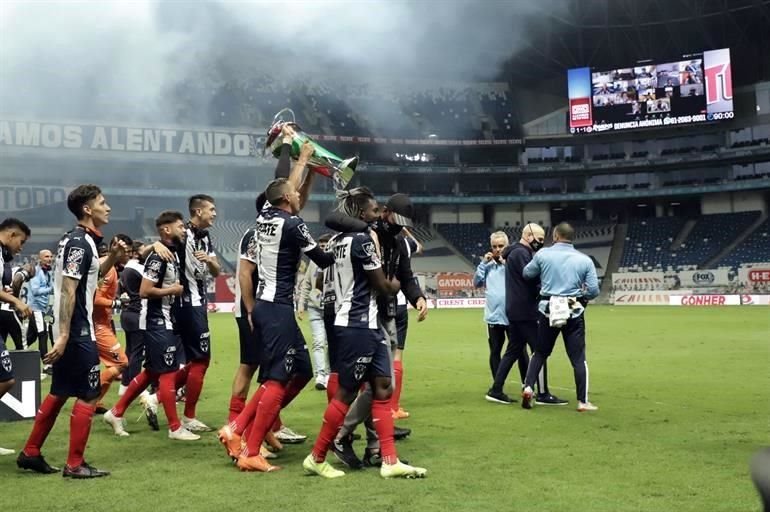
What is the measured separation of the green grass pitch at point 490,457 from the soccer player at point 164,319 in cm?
24

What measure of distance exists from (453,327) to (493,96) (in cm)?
4580

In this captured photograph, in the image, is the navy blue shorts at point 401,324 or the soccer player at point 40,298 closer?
the navy blue shorts at point 401,324

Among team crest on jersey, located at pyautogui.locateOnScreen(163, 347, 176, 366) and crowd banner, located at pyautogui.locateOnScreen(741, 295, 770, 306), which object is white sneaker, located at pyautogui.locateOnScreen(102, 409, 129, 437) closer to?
team crest on jersey, located at pyautogui.locateOnScreen(163, 347, 176, 366)

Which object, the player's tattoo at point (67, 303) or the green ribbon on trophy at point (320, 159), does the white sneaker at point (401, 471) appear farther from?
the player's tattoo at point (67, 303)

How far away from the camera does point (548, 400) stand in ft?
30.2

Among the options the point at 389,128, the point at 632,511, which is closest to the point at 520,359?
the point at 632,511

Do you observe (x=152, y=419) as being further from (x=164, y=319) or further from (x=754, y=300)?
(x=754, y=300)

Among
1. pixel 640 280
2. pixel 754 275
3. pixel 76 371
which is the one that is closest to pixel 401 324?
pixel 76 371

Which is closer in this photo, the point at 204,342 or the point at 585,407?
the point at 204,342

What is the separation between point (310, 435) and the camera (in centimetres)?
753

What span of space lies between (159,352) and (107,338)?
199 centimetres

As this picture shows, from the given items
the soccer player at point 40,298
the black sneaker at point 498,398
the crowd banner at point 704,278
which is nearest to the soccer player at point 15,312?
the soccer player at point 40,298

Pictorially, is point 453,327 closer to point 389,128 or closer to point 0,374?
point 0,374

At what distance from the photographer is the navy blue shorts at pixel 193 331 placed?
7570mm
